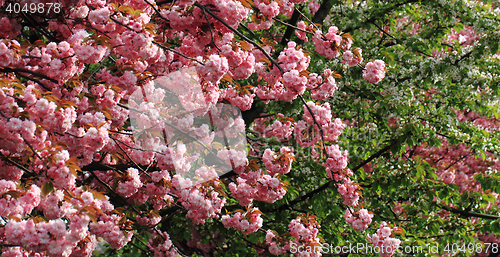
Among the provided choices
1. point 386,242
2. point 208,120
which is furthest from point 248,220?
point 386,242

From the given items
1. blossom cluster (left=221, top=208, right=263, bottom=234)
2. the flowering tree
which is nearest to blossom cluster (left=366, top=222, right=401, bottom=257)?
the flowering tree

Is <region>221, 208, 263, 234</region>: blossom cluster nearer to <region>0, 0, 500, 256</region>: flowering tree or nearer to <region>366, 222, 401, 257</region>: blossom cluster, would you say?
<region>0, 0, 500, 256</region>: flowering tree

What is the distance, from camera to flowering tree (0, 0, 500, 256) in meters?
2.44

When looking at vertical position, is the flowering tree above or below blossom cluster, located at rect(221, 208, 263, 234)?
above

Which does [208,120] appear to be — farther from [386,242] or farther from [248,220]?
[386,242]

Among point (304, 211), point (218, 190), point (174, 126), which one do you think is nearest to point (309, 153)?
point (304, 211)

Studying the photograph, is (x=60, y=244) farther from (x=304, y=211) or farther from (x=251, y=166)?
(x=304, y=211)

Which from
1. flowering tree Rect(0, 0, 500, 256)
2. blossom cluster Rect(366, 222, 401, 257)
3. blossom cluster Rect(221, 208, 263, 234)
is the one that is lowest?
blossom cluster Rect(366, 222, 401, 257)

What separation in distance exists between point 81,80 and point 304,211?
3.98 m

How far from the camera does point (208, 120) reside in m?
4.11

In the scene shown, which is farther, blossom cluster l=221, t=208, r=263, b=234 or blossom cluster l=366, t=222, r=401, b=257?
blossom cluster l=366, t=222, r=401, b=257

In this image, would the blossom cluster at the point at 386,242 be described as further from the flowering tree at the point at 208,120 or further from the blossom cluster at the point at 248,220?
the blossom cluster at the point at 248,220

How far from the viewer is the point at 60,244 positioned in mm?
2188

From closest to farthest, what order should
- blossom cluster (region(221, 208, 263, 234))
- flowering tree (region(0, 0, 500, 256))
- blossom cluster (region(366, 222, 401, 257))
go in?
flowering tree (region(0, 0, 500, 256)) < blossom cluster (region(221, 208, 263, 234)) < blossom cluster (region(366, 222, 401, 257))
